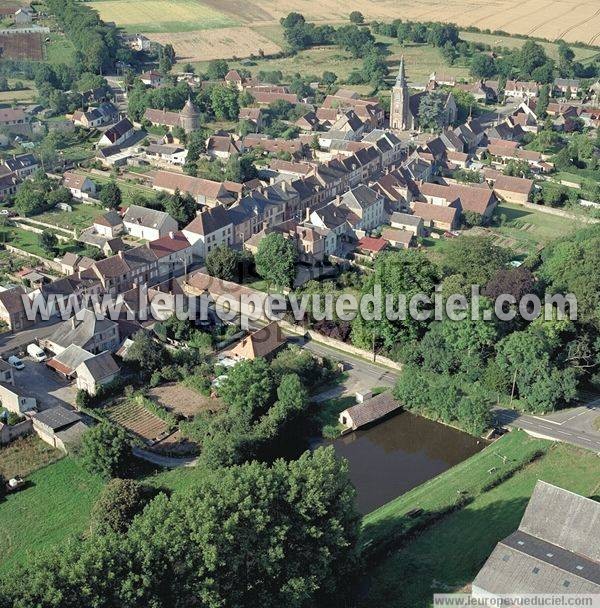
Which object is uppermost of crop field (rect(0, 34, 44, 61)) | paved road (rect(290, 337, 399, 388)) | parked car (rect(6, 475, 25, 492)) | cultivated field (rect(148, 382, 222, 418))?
crop field (rect(0, 34, 44, 61))

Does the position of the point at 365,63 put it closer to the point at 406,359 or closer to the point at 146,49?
the point at 146,49

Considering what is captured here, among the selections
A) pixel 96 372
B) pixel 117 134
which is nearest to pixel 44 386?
pixel 96 372

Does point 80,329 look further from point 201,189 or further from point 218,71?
point 218,71

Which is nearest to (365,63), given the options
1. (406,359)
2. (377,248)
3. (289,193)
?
(289,193)

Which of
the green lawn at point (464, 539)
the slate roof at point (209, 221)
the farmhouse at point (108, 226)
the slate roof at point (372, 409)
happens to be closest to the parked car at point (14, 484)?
the slate roof at point (372, 409)

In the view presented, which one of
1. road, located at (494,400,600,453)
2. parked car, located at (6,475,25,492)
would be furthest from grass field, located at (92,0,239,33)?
road, located at (494,400,600,453)

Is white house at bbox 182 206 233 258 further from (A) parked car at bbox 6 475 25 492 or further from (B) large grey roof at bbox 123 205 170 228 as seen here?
(A) parked car at bbox 6 475 25 492
